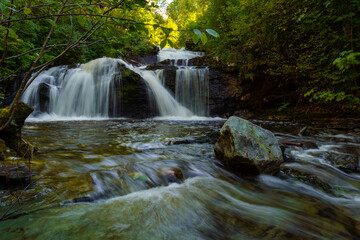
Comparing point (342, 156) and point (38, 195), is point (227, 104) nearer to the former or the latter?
point (342, 156)

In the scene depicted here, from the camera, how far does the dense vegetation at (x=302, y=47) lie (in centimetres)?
607

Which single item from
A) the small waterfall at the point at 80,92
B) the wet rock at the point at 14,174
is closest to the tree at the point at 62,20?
the wet rock at the point at 14,174

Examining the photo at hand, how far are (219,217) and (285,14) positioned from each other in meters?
8.94

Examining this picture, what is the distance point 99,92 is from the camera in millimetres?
10438

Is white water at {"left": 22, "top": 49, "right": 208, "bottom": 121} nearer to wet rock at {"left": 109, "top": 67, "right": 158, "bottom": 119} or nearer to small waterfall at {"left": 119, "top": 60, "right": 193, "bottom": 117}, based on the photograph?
small waterfall at {"left": 119, "top": 60, "right": 193, "bottom": 117}

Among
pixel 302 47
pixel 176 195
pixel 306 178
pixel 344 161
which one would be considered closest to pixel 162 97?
pixel 302 47

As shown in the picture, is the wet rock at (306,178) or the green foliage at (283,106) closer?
the wet rock at (306,178)

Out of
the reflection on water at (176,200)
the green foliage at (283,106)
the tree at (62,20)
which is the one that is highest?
the tree at (62,20)

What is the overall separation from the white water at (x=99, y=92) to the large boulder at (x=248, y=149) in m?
7.87

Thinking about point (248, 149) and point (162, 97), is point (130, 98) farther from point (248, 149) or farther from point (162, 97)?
point (248, 149)

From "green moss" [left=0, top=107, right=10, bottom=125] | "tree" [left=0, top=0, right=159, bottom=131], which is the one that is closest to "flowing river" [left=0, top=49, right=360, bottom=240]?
"green moss" [left=0, top=107, right=10, bottom=125]

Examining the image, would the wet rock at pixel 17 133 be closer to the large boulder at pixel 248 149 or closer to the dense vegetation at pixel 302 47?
the large boulder at pixel 248 149

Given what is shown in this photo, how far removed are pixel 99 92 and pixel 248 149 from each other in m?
9.71

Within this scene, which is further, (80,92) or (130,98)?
(80,92)
